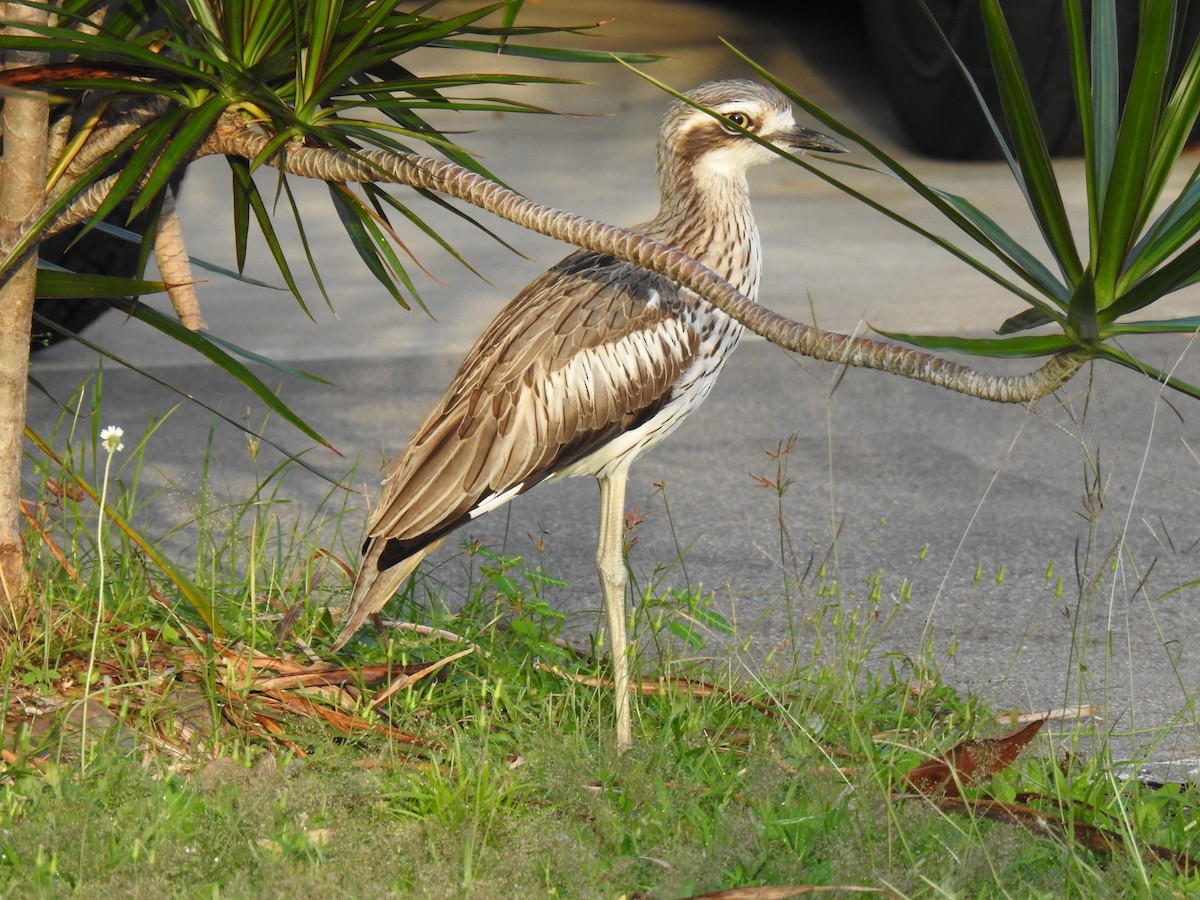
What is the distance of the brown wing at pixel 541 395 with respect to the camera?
11.4 feet

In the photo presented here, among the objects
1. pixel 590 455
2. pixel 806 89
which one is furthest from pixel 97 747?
pixel 806 89

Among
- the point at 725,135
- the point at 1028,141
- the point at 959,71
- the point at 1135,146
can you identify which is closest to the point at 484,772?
the point at 1028,141

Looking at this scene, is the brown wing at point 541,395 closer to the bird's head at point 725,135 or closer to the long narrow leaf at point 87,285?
the bird's head at point 725,135

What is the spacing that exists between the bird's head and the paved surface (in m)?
0.43

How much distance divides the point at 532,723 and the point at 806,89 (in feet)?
34.9

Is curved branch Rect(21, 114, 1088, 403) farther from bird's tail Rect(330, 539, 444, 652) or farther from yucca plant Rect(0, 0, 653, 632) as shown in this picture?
bird's tail Rect(330, 539, 444, 652)

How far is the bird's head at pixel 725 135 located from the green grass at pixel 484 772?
115cm

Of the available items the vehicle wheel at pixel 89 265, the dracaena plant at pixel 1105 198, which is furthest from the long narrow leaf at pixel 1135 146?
the vehicle wheel at pixel 89 265

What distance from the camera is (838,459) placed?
6.01 metres

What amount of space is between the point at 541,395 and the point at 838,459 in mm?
2700

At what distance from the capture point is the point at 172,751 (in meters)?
3.16

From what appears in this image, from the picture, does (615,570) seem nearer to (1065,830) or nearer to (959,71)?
(1065,830)

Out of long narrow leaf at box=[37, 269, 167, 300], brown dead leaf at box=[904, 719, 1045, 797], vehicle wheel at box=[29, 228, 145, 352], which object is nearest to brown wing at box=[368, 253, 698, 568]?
long narrow leaf at box=[37, 269, 167, 300]

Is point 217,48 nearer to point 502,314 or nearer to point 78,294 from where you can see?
point 78,294
